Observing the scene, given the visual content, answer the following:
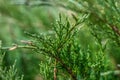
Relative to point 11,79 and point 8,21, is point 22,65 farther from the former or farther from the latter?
point 11,79

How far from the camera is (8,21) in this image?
4199mm

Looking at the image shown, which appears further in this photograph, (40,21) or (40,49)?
(40,21)

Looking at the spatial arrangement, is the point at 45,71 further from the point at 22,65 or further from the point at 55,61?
the point at 22,65

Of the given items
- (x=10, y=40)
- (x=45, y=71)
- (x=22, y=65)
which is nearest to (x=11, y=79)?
(x=45, y=71)

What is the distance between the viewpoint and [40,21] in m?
4.12

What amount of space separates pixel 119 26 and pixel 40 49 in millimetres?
431

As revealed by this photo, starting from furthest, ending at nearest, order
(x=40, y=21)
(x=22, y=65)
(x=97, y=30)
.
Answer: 1. (x=40, y=21)
2. (x=22, y=65)
3. (x=97, y=30)

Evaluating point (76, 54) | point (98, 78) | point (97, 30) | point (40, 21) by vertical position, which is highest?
point (40, 21)

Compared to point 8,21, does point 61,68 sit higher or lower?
lower

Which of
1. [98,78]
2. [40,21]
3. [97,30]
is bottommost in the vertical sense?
[98,78]

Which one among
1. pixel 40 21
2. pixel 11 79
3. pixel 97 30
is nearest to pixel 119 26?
pixel 97 30

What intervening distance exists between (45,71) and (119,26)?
1.43 feet

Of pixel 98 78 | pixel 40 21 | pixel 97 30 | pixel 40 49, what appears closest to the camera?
pixel 40 49

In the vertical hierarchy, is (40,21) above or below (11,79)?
above
